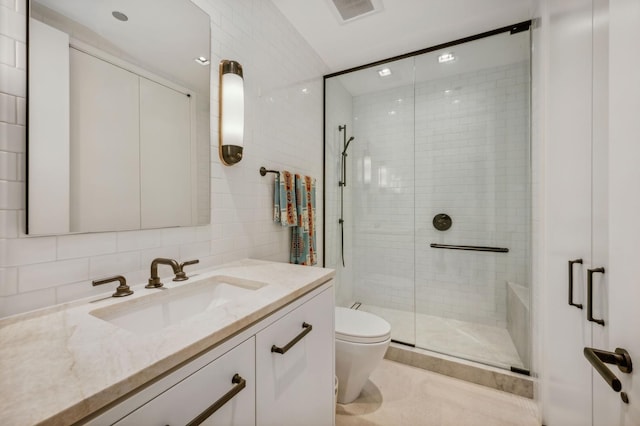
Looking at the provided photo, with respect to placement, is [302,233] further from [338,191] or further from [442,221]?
[442,221]

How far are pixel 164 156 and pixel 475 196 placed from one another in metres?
2.55

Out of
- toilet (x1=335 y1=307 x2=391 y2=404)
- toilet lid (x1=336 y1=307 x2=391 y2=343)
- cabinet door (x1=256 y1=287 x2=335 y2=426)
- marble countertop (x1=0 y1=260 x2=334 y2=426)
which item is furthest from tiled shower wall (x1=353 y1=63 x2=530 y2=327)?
marble countertop (x1=0 y1=260 x2=334 y2=426)

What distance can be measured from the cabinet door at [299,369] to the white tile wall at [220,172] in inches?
24.4

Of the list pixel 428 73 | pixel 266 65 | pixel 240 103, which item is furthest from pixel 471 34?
pixel 240 103

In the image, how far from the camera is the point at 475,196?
8.15 ft

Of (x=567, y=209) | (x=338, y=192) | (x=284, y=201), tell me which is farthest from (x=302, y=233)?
(x=567, y=209)

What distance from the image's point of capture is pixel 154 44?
1110 millimetres

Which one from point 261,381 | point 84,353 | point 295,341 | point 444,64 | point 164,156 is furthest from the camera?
point 444,64

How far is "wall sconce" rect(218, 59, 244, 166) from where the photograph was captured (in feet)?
4.44

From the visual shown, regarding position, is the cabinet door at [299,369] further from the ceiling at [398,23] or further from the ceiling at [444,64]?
the ceiling at [444,64]

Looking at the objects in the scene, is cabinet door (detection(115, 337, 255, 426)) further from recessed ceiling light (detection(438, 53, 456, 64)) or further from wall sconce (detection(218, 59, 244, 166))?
recessed ceiling light (detection(438, 53, 456, 64))

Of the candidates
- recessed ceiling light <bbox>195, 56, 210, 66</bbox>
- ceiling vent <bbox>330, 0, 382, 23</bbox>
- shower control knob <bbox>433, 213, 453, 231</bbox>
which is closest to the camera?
recessed ceiling light <bbox>195, 56, 210, 66</bbox>

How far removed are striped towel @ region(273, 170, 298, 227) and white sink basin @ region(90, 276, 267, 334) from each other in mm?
718

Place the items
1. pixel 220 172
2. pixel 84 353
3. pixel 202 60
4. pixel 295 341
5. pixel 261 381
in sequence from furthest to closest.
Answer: pixel 220 172, pixel 202 60, pixel 295 341, pixel 261 381, pixel 84 353
